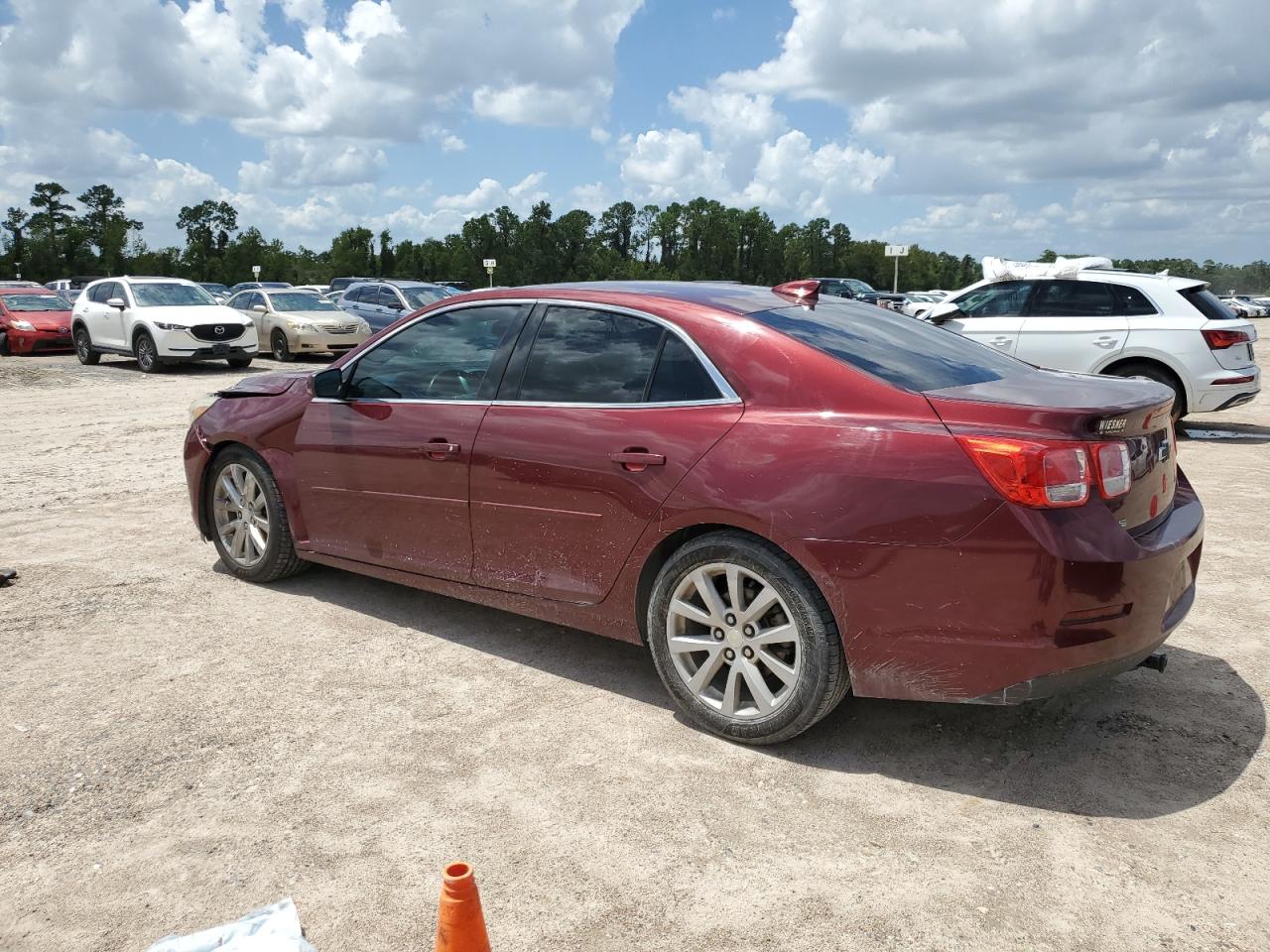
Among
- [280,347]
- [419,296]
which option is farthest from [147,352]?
[419,296]

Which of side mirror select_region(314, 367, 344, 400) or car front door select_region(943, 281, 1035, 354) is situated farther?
car front door select_region(943, 281, 1035, 354)

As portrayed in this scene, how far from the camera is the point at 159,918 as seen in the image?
2754mm

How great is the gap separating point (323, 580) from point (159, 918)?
314 centimetres

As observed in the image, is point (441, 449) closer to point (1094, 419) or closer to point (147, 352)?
point (1094, 419)

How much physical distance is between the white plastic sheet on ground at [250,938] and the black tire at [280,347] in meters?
20.3

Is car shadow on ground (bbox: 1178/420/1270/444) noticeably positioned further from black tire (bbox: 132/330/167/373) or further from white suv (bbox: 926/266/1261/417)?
black tire (bbox: 132/330/167/373)

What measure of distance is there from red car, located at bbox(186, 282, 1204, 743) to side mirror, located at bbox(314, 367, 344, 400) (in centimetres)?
8

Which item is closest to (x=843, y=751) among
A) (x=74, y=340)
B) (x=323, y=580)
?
(x=323, y=580)

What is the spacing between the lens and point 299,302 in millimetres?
22516

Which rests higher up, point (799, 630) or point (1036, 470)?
point (1036, 470)

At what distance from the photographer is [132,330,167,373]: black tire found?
765 inches

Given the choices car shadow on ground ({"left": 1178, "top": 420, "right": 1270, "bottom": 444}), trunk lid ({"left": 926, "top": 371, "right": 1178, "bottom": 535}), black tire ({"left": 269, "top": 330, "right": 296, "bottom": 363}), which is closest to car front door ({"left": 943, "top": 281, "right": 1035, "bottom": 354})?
car shadow on ground ({"left": 1178, "top": 420, "right": 1270, "bottom": 444})

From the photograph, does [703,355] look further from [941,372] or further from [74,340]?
[74,340]

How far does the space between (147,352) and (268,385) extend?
15682mm
